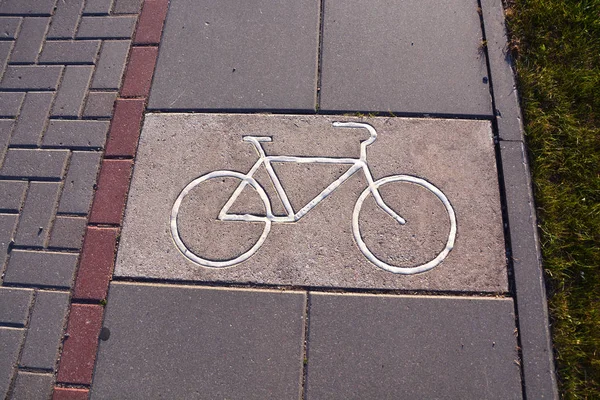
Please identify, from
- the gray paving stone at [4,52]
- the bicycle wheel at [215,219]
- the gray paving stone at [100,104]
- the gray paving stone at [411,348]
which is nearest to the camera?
the gray paving stone at [411,348]

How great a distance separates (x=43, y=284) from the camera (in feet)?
8.95

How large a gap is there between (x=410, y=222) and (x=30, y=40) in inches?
136

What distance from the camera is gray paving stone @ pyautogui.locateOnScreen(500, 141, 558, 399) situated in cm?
240

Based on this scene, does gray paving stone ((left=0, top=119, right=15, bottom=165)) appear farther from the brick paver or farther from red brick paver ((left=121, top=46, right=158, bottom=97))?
red brick paver ((left=121, top=46, right=158, bottom=97))

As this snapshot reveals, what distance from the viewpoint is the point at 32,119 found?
10.5ft

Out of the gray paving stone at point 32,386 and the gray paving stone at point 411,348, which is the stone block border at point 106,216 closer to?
the gray paving stone at point 32,386

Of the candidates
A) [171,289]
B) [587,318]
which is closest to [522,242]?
[587,318]

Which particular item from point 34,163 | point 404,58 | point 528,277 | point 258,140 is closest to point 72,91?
point 34,163

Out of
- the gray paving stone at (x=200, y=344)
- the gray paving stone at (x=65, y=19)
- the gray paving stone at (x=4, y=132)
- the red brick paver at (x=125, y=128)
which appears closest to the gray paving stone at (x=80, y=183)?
the red brick paver at (x=125, y=128)

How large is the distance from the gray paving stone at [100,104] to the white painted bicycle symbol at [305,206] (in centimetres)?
96

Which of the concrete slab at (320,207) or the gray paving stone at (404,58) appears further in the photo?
the gray paving stone at (404,58)

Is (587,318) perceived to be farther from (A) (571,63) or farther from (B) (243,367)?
(B) (243,367)

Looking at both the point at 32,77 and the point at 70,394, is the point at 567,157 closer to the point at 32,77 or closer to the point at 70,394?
the point at 70,394

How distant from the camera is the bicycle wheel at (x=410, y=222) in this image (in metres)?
2.64
